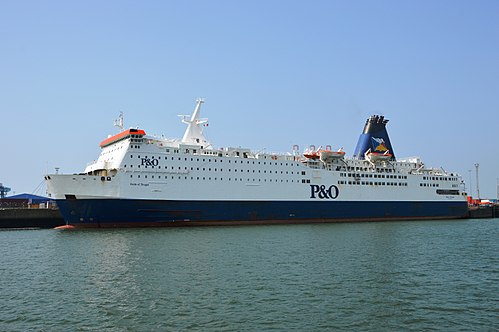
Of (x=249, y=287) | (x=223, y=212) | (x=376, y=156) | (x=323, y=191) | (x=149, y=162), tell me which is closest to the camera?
(x=249, y=287)

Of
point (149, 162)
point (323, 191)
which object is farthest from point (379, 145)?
point (149, 162)

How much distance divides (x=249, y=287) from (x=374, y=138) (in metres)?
29.6

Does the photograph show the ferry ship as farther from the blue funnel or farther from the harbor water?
the harbor water

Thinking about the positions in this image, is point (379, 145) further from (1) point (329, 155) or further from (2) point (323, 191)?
(2) point (323, 191)

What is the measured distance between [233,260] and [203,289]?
3.82 meters

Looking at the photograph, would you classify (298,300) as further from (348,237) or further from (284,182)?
(284,182)

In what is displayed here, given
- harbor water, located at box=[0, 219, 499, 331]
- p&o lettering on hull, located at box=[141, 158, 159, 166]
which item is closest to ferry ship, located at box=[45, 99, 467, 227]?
p&o lettering on hull, located at box=[141, 158, 159, 166]

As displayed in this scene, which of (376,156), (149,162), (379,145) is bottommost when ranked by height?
(149,162)

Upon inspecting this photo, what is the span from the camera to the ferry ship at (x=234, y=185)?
25188mm

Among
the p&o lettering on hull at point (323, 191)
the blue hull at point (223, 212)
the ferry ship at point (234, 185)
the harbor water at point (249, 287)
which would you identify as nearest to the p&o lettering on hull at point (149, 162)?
the ferry ship at point (234, 185)

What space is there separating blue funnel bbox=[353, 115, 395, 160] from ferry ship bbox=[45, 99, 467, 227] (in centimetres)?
9

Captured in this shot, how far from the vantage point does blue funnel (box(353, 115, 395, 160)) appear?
37031 millimetres

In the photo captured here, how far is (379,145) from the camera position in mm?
37062

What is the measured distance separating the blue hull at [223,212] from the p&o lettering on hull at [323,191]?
0.55 m
